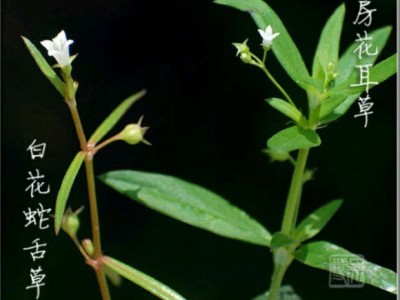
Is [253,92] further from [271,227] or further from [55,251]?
[55,251]

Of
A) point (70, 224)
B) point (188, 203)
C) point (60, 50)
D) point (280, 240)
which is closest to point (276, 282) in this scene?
point (280, 240)

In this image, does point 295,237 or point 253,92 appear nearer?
point 295,237

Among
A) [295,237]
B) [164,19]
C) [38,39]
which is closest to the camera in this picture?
[295,237]

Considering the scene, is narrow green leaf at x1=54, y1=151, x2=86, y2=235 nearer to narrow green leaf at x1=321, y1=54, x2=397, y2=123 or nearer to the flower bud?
the flower bud

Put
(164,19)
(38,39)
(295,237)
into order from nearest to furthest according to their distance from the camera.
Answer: (295,237)
(38,39)
(164,19)

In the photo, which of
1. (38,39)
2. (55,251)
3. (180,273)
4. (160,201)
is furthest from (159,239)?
(38,39)

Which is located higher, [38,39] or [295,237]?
[38,39]

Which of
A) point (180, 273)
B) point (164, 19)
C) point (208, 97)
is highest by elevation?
point (164, 19)
